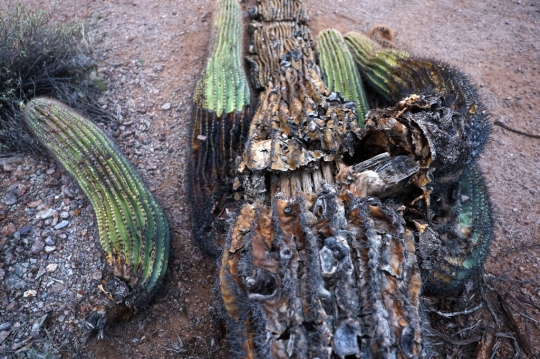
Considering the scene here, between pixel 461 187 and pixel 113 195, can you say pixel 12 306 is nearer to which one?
pixel 113 195

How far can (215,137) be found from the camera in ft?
9.22

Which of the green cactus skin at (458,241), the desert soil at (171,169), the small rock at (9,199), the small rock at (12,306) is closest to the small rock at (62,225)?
the desert soil at (171,169)

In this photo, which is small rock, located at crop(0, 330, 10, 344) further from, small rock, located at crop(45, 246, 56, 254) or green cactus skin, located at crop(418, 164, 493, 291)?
green cactus skin, located at crop(418, 164, 493, 291)

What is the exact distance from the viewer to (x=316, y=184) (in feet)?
7.40

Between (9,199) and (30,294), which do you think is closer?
(30,294)

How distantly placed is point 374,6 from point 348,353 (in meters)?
4.35

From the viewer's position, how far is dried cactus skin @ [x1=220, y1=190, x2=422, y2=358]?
1400 mm

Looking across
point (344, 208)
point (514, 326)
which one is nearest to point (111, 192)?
point (344, 208)

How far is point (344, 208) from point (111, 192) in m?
1.56

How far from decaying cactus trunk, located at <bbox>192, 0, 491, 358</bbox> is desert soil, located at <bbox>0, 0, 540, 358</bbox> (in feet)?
1.36

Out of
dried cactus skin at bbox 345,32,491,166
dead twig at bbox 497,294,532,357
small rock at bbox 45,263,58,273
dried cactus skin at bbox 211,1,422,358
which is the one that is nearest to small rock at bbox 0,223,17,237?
small rock at bbox 45,263,58,273

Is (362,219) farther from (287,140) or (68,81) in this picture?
(68,81)

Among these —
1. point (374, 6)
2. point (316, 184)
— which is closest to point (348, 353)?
point (316, 184)

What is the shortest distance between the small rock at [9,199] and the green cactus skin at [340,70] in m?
2.58
